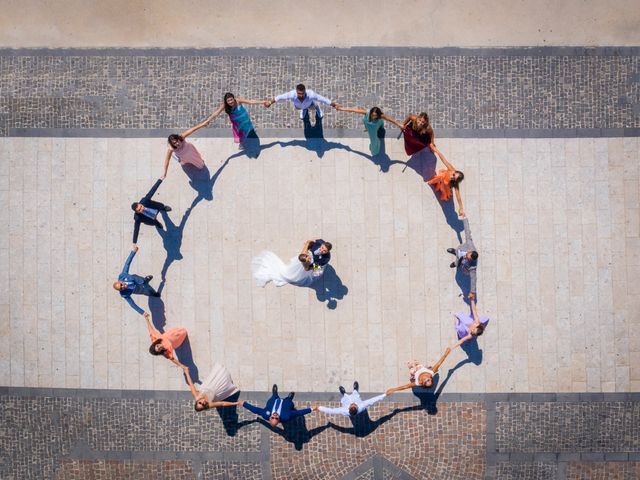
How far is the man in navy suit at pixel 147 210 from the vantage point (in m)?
10.7

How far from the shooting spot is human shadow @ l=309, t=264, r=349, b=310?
11609 millimetres

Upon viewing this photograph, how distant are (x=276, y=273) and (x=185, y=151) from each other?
3.26 m

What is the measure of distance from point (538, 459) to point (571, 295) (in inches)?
147

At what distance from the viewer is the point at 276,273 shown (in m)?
11.4

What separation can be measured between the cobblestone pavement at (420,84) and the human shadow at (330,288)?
3367 millimetres

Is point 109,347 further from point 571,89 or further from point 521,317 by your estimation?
point 571,89

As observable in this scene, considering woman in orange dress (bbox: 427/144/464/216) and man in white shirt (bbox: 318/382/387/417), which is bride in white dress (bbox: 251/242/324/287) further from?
woman in orange dress (bbox: 427/144/464/216)

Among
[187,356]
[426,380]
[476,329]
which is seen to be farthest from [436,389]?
[187,356]

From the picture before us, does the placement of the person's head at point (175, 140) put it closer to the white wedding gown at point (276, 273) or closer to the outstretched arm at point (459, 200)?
the white wedding gown at point (276, 273)

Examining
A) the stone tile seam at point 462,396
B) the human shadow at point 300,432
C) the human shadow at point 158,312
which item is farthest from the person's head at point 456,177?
the human shadow at point 158,312

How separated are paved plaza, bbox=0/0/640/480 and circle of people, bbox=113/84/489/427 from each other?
32 centimetres

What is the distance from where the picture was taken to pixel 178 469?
457 inches

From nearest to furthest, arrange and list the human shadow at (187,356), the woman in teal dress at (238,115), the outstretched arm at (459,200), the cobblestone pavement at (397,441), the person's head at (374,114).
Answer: the person's head at (374,114) < the woman in teal dress at (238,115) < the outstretched arm at (459,200) < the cobblestone pavement at (397,441) < the human shadow at (187,356)

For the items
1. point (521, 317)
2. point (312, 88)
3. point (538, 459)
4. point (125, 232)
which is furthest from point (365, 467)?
point (312, 88)
